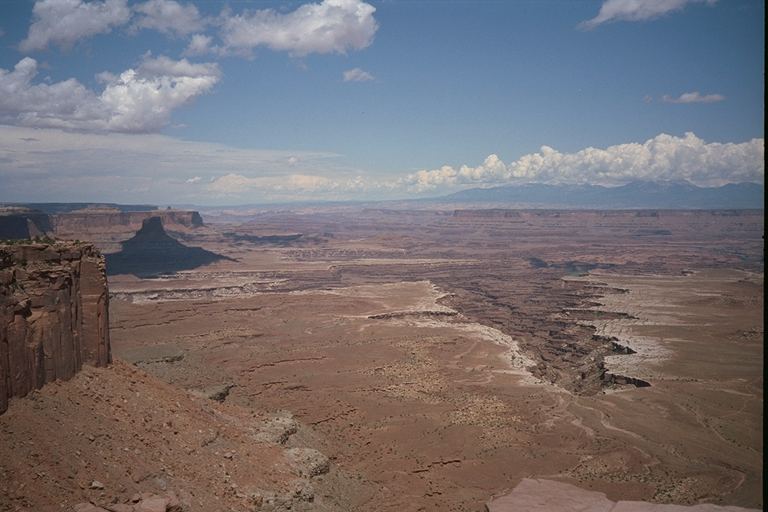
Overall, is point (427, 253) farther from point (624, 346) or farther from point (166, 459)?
point (166, 459)

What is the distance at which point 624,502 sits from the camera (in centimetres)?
1881

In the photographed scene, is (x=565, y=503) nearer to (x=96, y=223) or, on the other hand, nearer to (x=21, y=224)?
(x=21, y=224)

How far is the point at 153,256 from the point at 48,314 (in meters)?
97.8

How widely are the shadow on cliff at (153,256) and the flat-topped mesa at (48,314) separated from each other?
7705 centimetres

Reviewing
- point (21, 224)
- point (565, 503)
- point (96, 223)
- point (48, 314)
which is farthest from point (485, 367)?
point (96, 223)

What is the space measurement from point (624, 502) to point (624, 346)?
2858 centimetres

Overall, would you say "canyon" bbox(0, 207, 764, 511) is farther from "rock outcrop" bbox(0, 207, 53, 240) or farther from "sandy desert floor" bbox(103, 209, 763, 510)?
"rock outcrop" bbox(0, 207, 53, 240)

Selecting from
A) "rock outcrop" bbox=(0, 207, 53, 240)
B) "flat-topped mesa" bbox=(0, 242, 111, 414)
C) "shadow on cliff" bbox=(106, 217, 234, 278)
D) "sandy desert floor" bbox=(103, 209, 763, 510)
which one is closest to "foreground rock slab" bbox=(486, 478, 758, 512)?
"sandy desert floor" bbox=(103, 209, 763, 510)

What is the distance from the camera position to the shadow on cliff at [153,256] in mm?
96438

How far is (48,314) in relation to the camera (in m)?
16.2

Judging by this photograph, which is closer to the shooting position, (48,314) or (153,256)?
(48,314)

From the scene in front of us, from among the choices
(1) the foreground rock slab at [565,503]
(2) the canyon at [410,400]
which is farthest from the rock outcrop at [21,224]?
(1) the foreground rock slab at [565,503]

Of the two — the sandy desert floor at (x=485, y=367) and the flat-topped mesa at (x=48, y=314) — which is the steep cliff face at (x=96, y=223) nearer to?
the sandy desert floor at (x=485, y=367)

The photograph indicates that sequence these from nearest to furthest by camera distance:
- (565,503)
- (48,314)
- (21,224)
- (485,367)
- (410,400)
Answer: (48,314), (565,503), (410,400), (485,367), (21,224)
